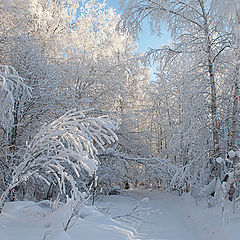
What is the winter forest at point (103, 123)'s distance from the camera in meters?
3.01

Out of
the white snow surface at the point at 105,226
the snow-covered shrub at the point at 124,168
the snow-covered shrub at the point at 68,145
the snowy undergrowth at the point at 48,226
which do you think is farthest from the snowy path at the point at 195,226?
the snow-covered shrub at the point at 68,145

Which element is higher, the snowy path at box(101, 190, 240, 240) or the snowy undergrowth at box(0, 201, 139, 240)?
the snowy undergrowth at box(0, 201, 139, 240)

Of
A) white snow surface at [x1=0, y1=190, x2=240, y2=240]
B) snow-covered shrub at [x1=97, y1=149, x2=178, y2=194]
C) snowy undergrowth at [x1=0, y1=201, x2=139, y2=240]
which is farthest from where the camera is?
snow-covered shrub at [x1=97, y1=149, x2=178, y2=194]

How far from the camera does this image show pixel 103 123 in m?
2.82

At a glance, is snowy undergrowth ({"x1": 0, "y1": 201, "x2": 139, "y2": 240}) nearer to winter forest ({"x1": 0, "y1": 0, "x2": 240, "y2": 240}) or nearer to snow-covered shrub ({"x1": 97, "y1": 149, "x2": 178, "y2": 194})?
winter forest ({"x1": 0, "y1": 0, "x2": 240, "y2": 240})

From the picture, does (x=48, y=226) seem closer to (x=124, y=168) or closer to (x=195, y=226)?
(x=195, y=226)

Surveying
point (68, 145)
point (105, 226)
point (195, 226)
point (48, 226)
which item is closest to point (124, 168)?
point (195, 226)

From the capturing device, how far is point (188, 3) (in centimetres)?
588

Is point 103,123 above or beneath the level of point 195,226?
above

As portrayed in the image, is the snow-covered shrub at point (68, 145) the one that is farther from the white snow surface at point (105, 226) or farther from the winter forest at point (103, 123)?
the white snow surface at point (105, 226)

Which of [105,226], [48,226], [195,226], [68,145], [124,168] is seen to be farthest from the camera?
[124,168]

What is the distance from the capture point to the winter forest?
3.01 meters

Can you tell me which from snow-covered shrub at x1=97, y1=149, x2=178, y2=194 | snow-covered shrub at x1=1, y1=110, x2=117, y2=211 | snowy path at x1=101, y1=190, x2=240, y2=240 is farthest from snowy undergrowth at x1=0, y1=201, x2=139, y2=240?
snow-covered shrub at x1=97, y1=149, x2=178, y2=194

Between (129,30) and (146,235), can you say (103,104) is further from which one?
(146,235)
